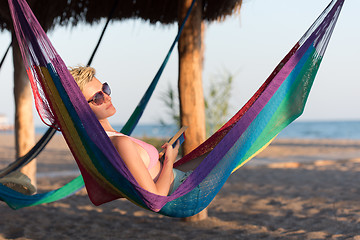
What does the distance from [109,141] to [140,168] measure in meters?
0.14

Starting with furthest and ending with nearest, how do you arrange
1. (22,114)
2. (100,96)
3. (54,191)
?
(22,114) → (54,191) → (100,96)

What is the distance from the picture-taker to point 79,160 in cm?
163

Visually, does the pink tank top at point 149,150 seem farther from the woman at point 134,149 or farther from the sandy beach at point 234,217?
the sandy beach at point 234,217

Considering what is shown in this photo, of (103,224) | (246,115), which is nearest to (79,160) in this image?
(246,115)

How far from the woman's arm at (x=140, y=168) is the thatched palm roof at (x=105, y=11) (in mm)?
2108

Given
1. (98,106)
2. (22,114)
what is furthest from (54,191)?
(22,114)

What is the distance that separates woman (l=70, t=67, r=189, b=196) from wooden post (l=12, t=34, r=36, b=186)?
209 centimetres

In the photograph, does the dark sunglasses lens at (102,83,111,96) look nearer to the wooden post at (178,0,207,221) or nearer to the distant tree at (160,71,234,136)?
the wooden post at (178,0,207,221)

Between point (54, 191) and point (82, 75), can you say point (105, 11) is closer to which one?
point (54, 191)

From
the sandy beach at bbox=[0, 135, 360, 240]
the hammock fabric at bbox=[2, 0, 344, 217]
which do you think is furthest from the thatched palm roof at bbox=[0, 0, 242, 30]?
the hammock fabric at bbox=[2, 0, 344, 217]

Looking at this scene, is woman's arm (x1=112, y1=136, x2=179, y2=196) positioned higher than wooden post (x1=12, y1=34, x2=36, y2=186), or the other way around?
woman's arm (x1=112, y1=136, x2=179, y2=196)

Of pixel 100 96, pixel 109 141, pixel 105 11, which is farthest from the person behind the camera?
pixel 105 11

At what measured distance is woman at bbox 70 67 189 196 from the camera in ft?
4.83

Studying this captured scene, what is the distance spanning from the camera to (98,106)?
1.58m
